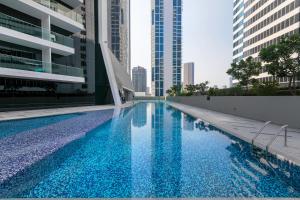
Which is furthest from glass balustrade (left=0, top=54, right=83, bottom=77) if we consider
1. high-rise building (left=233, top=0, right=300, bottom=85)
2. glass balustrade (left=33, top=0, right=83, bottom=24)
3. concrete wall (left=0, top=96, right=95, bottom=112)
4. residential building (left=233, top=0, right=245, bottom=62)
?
residential building (left=233, top=0, right=245, bottom=62)

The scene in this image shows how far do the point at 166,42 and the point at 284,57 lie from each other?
436 ft

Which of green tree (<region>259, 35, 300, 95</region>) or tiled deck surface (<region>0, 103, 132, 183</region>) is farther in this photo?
green tree (<region>259, 35, 300, 95</region>)

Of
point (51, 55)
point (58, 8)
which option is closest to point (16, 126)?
point (51, 55)

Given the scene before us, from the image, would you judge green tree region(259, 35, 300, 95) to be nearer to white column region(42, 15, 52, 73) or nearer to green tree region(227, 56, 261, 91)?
green tree region(227, 56, 261, 91)

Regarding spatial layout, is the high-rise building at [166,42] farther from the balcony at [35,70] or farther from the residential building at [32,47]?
the balcony at [35,70]

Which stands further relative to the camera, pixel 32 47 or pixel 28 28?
pixel 32 47

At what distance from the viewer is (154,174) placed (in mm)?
5242

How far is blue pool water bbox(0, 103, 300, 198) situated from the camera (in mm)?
4273

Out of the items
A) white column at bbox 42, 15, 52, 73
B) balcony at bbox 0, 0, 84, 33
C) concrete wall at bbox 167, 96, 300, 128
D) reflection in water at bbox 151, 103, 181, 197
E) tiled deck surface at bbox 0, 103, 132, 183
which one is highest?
balcony at bbox 0, 0, 84, 33

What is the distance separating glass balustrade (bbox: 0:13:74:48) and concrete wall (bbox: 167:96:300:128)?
2114cm

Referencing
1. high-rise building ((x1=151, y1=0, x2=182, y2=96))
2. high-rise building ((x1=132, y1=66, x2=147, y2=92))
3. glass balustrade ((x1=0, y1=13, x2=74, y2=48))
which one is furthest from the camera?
high-rise building ((x1=132, y1=66, x2=147, y2=92))

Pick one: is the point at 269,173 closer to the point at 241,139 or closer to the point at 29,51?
the point at 241,139

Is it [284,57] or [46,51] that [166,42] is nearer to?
[46,51]

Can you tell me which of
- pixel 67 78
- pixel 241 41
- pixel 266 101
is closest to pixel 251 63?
pixel 266 101
